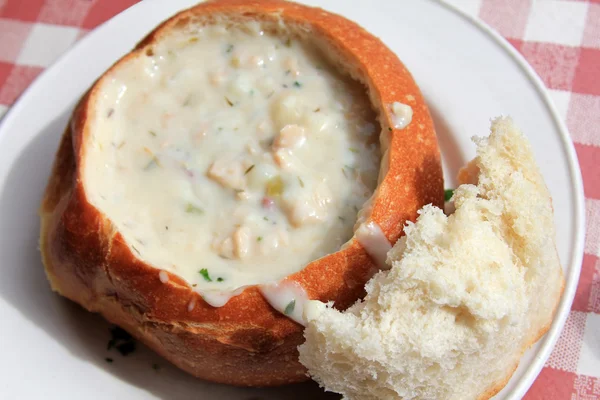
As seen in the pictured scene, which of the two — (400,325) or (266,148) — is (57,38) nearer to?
(266,148)

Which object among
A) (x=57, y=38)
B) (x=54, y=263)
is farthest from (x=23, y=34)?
(x=54, y=263)

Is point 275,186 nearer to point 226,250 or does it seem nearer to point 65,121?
point 226,250

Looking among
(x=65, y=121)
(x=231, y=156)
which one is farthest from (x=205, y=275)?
(x=65, y=121)

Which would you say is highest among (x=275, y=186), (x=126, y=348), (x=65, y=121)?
(x=275, y=186)

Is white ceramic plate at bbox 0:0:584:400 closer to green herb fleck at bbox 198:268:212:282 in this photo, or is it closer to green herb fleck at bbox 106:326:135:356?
green herb fleck at bbox 106:326:135:356

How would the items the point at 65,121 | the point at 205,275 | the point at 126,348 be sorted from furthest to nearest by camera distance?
1. the point at 65,121
2. the point at 126,348
3. the point at 205,275

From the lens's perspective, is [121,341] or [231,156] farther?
[121,341]

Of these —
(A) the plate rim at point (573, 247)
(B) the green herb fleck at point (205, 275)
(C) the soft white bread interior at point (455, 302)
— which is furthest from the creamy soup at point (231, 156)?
(A) the plate rim at point (573, 247)

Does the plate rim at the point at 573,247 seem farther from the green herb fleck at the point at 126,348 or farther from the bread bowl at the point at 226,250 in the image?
the green herb fleck at the point at 126,348
